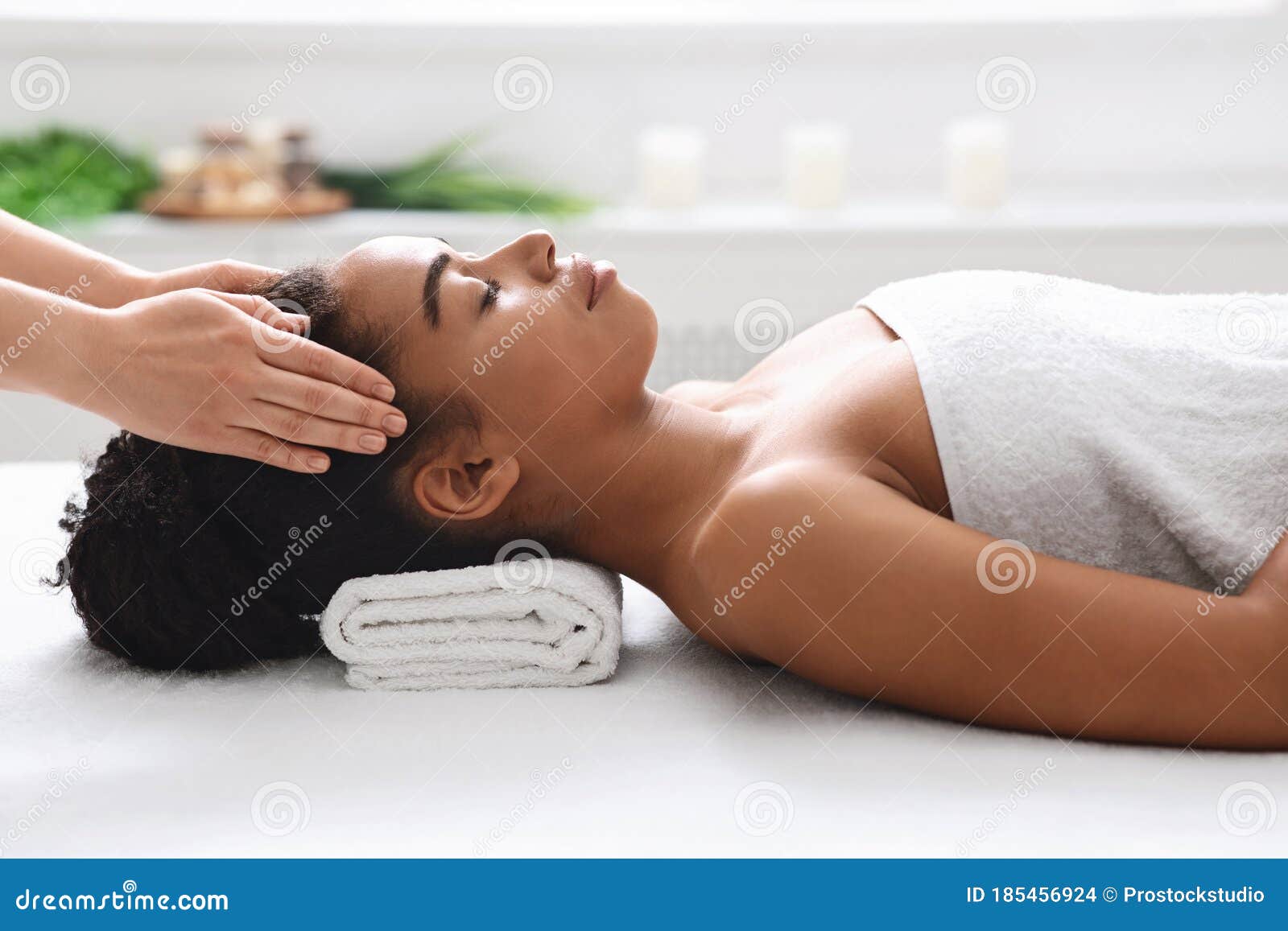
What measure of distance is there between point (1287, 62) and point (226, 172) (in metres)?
2.77

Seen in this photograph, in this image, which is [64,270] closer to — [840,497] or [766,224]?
[840,497]

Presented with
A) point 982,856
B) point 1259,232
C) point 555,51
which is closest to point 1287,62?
point 1259,232

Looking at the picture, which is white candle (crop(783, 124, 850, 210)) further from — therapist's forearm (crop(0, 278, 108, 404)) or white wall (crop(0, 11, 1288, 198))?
therapist's forearm (crop(0, 278, 108, 404))

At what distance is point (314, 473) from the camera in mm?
1293

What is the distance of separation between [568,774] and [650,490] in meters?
0.36

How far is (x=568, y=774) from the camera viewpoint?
1146 millimetres

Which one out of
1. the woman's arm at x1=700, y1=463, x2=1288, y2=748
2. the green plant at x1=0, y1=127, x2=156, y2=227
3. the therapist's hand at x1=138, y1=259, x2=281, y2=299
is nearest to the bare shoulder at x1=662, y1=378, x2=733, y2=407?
the woman's arm at x1=700, y1=463, x2=1288, y2=748

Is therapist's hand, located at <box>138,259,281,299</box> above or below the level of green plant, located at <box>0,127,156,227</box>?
above

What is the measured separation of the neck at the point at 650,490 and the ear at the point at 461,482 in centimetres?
10

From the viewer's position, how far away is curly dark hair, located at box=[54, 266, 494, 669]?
4.30 ft

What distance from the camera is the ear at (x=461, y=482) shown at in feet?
4.34

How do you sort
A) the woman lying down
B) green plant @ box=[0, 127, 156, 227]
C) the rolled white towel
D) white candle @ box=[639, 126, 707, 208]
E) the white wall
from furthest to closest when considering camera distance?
the white wall
white candle @ box=[639, 126, 707, 208]
green plant @ box=[0, 127, 156, 227]
the rolled white towel
the woman lying down

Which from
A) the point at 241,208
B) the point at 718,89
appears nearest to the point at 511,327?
the point at 241,208

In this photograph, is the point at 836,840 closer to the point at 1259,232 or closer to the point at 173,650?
the point at 173,650
